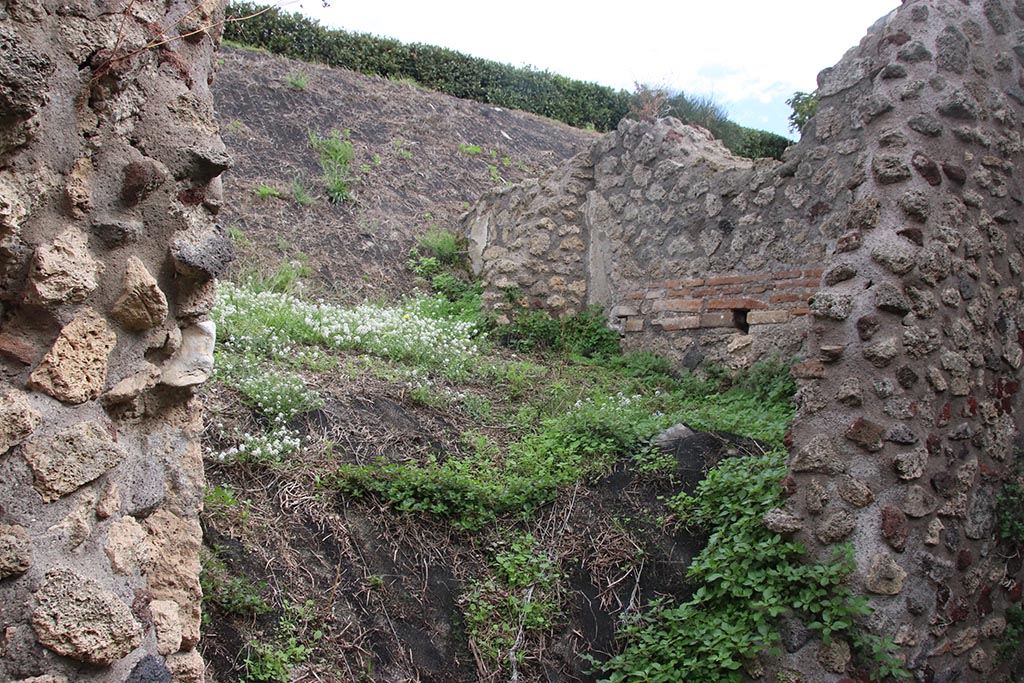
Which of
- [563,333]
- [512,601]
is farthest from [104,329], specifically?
[563,333]

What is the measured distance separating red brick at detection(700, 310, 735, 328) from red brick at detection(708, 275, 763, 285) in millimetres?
223

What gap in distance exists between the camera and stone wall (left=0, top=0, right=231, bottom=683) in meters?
1.85

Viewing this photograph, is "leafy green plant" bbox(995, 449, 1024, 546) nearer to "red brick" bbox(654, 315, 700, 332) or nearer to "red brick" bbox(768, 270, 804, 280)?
"red brick" bbox(768, 270, 804, 280)

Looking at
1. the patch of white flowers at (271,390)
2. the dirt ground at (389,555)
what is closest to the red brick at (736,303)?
the dirt ground at (389,555)

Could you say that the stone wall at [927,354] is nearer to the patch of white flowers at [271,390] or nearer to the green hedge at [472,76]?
the patch of white flowers at [271,390]

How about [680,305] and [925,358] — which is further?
[680,305]

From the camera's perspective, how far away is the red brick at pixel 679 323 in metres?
6.62

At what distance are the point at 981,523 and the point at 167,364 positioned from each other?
3.57 metres

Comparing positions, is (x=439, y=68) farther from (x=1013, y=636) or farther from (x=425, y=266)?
(x=1013, y=636)

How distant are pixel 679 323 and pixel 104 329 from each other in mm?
5118

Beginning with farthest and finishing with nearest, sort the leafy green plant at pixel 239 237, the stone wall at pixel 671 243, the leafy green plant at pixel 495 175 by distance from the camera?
the leafy green plant at pixel 495 175, the leafy green plant at pixel 239 237, the stone wall at pixel 671 243

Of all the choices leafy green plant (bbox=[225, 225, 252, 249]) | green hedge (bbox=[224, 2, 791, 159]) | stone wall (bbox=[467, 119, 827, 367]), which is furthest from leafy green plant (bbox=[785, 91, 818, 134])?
leafy green plant (bbox=[225, 225, 252, 249])

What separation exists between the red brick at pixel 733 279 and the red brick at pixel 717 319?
0.22 meters

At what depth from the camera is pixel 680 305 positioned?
22.1 feet
